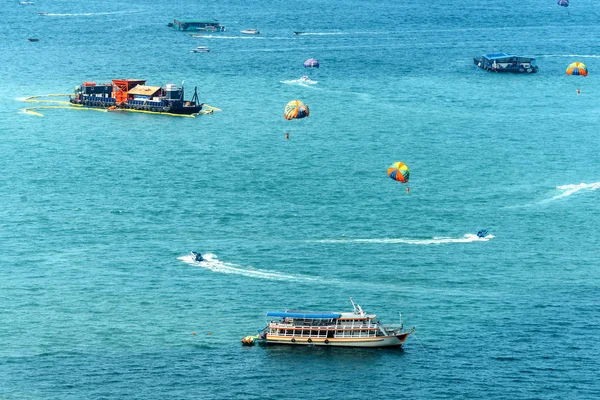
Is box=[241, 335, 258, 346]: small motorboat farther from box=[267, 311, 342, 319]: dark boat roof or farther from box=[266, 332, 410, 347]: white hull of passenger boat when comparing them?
box=[267, 311, 342, 319]: dark boat roof

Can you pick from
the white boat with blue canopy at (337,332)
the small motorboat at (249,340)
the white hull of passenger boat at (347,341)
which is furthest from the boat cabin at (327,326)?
the small motorboat at (249,340)

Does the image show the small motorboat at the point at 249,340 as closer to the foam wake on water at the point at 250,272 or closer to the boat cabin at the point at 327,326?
the boat cabin at the point at 327,326

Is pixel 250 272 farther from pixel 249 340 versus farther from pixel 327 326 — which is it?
pixel 327 326

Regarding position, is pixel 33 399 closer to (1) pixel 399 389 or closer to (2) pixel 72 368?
(2) pixel 72 368

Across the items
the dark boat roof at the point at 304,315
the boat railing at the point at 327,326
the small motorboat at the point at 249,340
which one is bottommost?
the small motorboat at the point at 249,340

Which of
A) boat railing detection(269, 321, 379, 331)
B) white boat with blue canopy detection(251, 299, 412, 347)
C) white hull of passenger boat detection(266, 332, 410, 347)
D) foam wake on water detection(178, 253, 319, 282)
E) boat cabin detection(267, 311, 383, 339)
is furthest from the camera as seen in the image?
foam wake on water detection(178, 253, 319, 282)

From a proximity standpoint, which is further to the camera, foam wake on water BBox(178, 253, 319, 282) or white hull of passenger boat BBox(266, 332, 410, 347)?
foam wake on water BBox(178, 253, 319, 282)

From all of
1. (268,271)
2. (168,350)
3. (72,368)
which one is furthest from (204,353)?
(268,271)

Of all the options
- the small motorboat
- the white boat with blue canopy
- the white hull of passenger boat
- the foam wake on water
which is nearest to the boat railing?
the white boat with blue canopy

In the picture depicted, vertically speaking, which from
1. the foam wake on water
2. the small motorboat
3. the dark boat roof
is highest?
the dark boat roof
